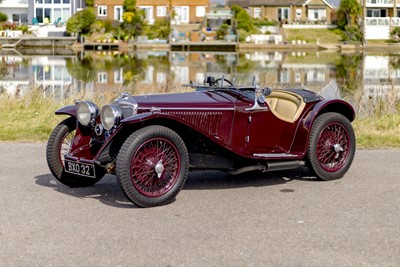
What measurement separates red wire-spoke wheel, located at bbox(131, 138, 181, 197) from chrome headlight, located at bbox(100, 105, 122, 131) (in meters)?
0.41

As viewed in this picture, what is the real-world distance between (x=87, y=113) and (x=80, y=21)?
71.4 metres

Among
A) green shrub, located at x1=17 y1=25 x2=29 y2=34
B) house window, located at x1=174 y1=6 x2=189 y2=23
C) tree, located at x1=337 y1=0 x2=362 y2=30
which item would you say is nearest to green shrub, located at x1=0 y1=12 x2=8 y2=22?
green shrub, located at x1=17 y1=25 x2=29 y2=34

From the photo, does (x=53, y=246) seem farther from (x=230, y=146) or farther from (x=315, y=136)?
(x=315, y=136)

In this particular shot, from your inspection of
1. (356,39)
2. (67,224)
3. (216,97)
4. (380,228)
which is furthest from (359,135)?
(356,39)

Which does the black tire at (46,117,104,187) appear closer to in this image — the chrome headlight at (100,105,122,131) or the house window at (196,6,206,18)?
the chrome headlight at (100,105,122,131)

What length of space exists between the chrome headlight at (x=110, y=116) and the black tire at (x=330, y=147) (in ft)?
7.13

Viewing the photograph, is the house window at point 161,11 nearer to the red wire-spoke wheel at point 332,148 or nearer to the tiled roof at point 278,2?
the tiled roof at point 278,2

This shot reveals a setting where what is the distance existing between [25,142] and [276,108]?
13.6ft

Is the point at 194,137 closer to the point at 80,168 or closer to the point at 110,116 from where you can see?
the point at 110,116

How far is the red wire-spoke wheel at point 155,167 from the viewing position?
22.3 ft

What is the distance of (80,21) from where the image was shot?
77.0 meters

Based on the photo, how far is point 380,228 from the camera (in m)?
6.15

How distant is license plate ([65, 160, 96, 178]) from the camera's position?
273 inches

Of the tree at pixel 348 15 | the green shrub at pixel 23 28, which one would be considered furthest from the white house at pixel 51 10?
the tree at pixel 348 15
